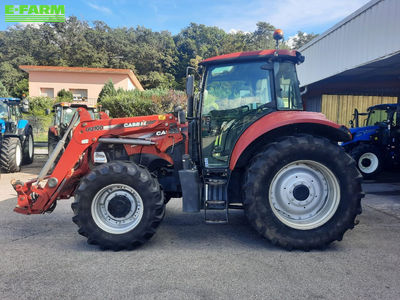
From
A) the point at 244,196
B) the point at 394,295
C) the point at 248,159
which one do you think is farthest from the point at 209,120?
the point at 394,295

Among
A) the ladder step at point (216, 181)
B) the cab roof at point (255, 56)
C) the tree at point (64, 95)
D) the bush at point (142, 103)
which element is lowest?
the ladder step at point (216, 181)

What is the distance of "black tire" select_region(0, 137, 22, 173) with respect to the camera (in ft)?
28.6

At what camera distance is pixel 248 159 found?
3.59m

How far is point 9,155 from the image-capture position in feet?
28.8

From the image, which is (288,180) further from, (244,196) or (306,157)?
(244,196)

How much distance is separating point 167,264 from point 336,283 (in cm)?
155

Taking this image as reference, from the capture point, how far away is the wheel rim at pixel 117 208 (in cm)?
337

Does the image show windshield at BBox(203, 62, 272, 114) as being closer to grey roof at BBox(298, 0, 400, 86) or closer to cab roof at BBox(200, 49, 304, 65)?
cab roof at BBox(200, 49, 304, 65)

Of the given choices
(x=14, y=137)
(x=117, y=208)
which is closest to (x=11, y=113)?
(x=14, y=137)

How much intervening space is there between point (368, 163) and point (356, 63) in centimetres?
281

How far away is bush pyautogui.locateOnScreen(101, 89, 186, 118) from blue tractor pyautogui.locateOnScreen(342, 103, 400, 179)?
43.4 ft

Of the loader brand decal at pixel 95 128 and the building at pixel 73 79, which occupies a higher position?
the building at pixel 73 79

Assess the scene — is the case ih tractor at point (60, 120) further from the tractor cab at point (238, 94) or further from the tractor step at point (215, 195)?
the tractor step at point (215, 195)

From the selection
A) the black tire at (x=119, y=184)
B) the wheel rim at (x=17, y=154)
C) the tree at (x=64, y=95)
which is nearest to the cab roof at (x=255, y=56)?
the black tire at (x=119, y=184)
